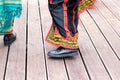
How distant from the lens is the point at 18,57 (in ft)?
8.06

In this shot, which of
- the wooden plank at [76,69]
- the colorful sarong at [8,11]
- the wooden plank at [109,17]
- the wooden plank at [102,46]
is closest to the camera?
the wooden plank at [76,69]

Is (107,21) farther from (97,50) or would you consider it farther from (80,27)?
(97,50)

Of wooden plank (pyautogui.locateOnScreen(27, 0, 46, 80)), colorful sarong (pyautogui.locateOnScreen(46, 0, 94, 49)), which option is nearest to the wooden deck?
wooden plank (pyautogui.locateOnScreen(27, 0, 46, 80))

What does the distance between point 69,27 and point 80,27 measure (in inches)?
30.2

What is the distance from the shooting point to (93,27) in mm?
3154

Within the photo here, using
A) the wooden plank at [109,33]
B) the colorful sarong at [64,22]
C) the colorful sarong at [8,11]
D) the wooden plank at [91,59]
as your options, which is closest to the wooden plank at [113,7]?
the wooden plank at [109,33]

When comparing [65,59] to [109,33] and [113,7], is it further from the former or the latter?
[113,7]

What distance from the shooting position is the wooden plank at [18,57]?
2.19 metres

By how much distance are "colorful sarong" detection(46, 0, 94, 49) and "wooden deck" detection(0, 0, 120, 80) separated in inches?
5.7

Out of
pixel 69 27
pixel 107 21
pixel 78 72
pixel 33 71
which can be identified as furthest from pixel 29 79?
pixel 107 21

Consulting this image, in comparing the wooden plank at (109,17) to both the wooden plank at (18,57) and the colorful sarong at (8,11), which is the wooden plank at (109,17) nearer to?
the wooden plank at (18,57)

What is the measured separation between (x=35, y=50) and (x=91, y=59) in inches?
18.5

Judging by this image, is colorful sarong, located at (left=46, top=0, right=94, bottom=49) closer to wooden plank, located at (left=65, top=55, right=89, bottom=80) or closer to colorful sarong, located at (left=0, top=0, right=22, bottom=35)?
wooden plank, located at (left=65, top=55, right=89, bottom=80)

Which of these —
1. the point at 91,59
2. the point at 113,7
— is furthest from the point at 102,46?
the point at 113,7
